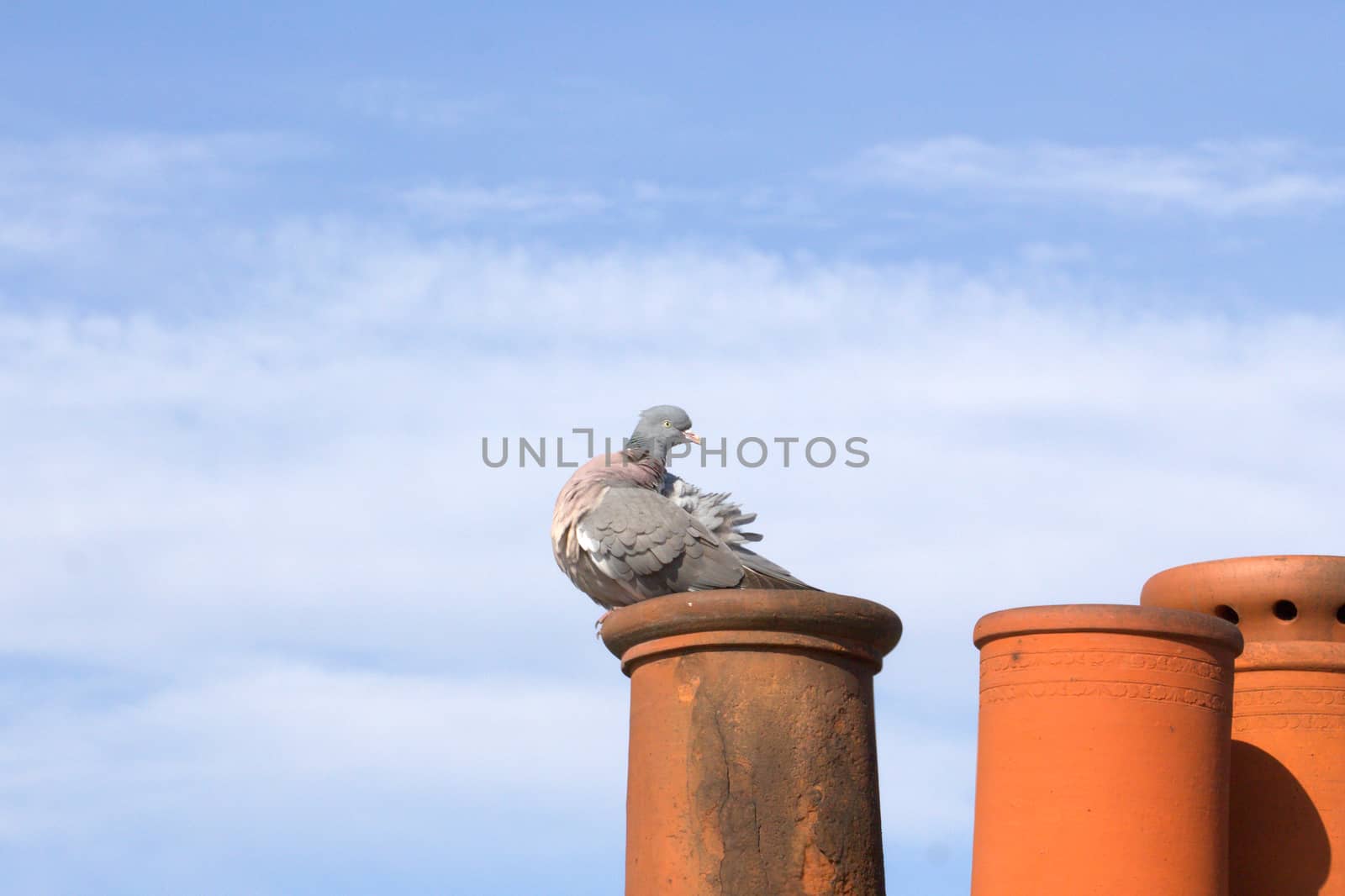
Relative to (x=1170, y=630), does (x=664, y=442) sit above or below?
above

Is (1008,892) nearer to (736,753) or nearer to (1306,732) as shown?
(736,753)

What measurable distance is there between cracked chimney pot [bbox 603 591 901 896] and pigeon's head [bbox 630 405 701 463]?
225 cm

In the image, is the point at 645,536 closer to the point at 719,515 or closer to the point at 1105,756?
the point at 719,515

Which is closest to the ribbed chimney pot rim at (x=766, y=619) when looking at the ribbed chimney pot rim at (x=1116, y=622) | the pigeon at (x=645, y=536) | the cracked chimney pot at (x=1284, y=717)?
the ribbed chimney pot rim at (x=1116, y=622)

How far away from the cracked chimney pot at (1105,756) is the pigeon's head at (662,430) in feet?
7.87

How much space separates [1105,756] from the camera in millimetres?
7086

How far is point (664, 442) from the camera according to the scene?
30.4 ft

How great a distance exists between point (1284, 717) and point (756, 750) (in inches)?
109

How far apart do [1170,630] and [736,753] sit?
6.13 ft

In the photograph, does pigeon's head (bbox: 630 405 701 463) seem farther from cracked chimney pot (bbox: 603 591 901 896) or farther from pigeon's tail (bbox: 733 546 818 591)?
Answer: cracked chimney pot (bbox: 603 591 901 896)

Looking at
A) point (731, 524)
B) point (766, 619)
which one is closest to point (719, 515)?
point (731, 524)

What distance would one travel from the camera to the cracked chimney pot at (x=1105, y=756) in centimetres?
704

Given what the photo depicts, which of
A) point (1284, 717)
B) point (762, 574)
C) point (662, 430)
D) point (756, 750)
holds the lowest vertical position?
point (756, 750)

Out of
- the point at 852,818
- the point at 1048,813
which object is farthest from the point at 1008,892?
the point at 852,818
